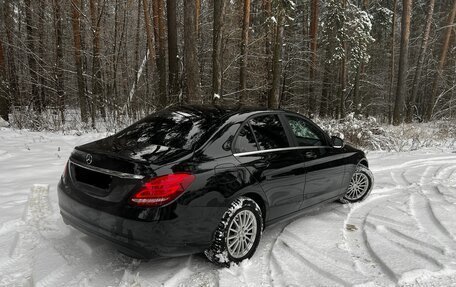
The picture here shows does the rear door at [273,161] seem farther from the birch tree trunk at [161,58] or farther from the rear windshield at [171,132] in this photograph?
the birch tree trunk at [161,58]

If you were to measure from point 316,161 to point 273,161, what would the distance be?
910mm

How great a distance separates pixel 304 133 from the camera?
4.75m

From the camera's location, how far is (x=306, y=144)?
181 inches


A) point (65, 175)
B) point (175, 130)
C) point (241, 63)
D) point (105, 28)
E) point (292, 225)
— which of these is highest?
point (105, 28)

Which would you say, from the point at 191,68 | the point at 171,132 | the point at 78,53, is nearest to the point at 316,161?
the point at 171,132

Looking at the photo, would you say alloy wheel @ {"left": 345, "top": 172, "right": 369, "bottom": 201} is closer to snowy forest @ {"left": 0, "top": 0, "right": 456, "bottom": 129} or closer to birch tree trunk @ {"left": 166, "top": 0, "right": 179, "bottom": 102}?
snowy forest @ {"left": 0, "top": 0, "right": 456, "bottom": 129}

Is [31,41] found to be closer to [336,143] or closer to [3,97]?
[3,97]

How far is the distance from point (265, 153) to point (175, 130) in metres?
1.03

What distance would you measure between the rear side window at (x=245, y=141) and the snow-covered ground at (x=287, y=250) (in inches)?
45.5

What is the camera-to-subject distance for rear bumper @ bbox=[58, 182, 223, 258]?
2889mm

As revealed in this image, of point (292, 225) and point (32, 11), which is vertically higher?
point (32, 11)

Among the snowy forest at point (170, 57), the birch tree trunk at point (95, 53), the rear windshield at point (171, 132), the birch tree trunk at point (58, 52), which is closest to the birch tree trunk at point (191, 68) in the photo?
Answer: the snowy forest at point (170, 57)

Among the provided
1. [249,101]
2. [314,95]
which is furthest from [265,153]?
[314,95]

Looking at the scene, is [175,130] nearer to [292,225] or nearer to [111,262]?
[111,262]
